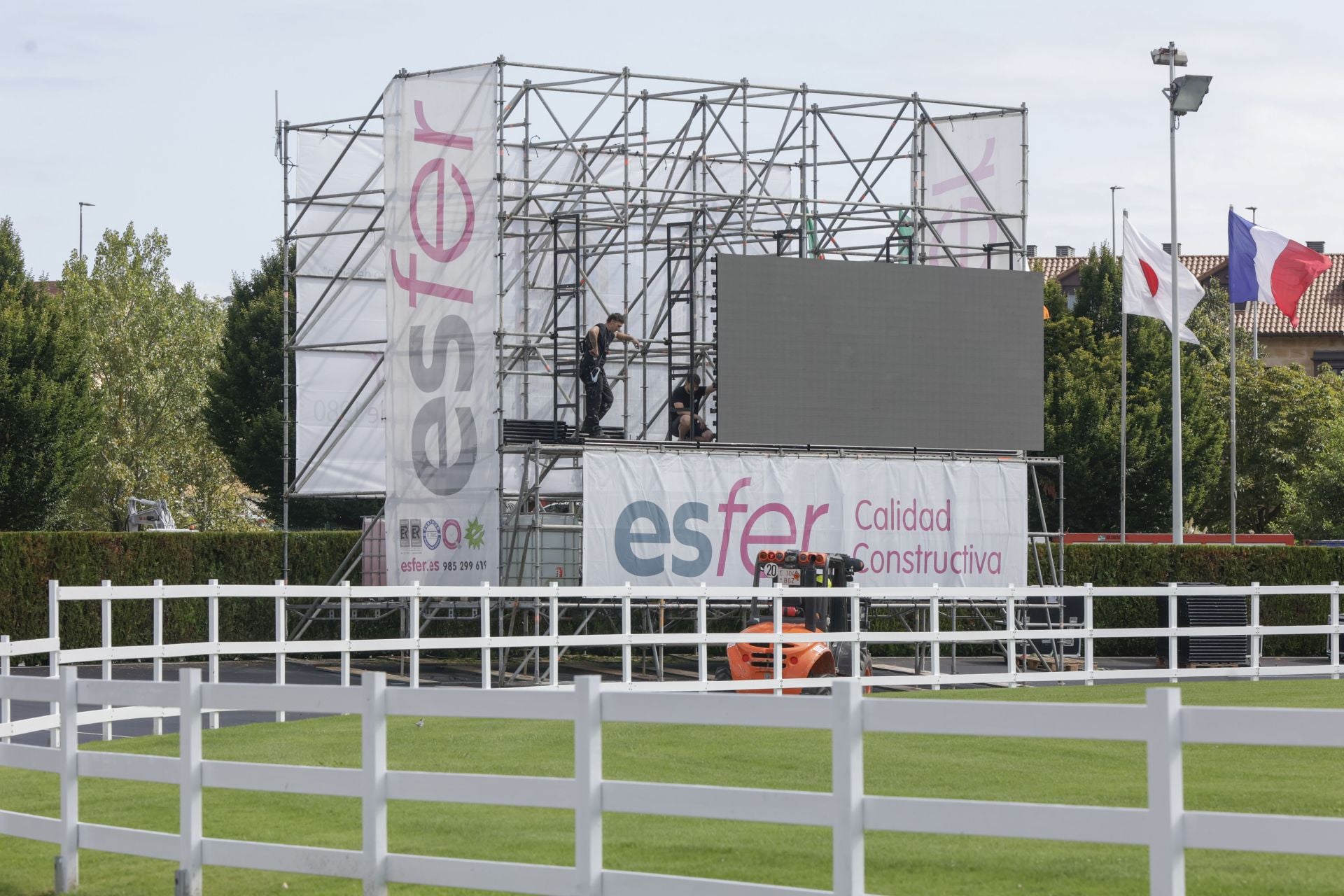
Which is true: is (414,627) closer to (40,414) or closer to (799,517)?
(799,517)

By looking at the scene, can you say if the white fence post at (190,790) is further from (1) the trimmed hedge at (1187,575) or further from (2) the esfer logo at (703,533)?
(1) the trimmed hedge at (1187,575)

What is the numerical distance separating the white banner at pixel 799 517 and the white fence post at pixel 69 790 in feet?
47.6

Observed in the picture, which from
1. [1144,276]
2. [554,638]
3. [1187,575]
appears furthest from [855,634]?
[1144,276]

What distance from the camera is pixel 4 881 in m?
9.67

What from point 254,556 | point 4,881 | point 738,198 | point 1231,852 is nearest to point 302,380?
point 254,556

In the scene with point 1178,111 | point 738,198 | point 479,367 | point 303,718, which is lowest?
point 303,718

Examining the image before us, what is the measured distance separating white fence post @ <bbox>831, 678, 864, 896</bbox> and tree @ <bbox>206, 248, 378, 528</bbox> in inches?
1893

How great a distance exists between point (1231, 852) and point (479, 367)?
56.1 ft

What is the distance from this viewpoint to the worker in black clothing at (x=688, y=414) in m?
26.3

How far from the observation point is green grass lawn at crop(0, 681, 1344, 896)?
352 inches

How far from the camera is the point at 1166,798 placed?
6172 mm

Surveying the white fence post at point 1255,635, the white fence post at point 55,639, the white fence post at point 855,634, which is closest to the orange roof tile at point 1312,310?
the white fence post at point 1255,635

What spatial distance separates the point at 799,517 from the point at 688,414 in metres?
2.19

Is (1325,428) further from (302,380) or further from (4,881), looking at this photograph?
(4,881)
